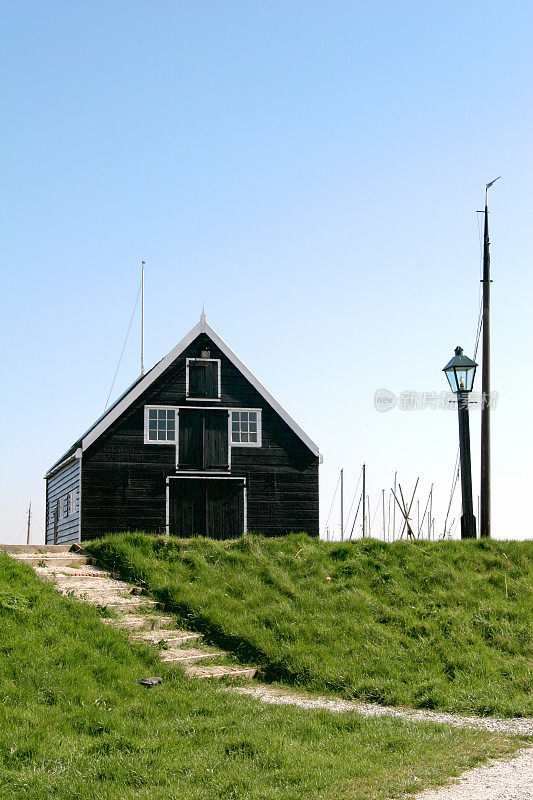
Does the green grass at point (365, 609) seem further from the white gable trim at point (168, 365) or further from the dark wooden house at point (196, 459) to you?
the white gable trim at point (168, 365)

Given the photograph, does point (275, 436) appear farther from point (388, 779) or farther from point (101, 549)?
point (388, 779)

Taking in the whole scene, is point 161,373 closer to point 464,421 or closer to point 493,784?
point 464,421

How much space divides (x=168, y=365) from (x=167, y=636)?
13.9 metres

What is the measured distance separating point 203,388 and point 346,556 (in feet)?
33.4

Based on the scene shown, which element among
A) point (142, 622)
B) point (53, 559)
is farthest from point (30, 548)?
point (142, 622)

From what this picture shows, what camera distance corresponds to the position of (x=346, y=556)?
18.8 metres

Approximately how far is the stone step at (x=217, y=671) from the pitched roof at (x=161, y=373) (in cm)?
1362

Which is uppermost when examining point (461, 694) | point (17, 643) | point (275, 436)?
point (275, 436)

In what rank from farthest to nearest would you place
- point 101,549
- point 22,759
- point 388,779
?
point 101,549, point 22,759, point 388,779

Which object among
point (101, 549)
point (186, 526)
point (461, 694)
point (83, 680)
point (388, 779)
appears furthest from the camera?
Answer: point (186, 526)

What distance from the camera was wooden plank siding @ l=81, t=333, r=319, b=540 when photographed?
Answer: 2584cm

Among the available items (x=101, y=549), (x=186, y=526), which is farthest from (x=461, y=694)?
(x=186, y=526)

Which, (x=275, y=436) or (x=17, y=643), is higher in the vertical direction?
(x=275, y=436)

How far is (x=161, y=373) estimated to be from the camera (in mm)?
26922
